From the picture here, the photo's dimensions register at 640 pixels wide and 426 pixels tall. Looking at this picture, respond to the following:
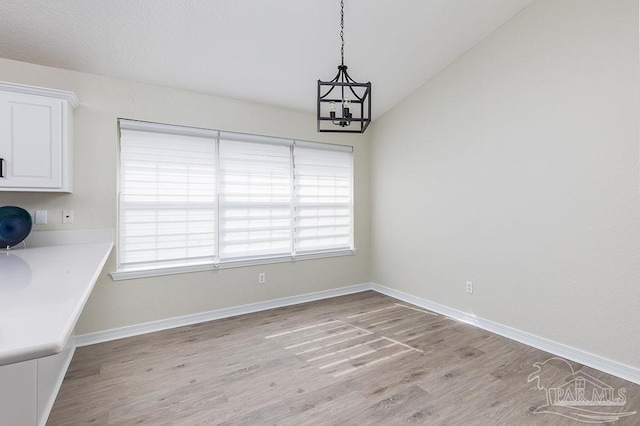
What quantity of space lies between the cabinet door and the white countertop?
0.62 metres

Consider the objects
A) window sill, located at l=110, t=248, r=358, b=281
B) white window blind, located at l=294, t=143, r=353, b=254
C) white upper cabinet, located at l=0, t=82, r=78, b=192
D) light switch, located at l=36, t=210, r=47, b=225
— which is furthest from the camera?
white window blind, located at l=294, t=143, r=353, b=254

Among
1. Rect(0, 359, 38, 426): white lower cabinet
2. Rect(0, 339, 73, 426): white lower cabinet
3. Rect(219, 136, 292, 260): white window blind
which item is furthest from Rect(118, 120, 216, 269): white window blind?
Rect(0, 359, 38, 426): white lower cabinet

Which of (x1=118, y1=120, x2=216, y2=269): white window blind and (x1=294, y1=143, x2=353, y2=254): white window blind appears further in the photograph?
(x1=294, y1=143, x2=353, y2=254): white window blind

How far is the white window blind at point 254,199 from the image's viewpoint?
11.6 ft

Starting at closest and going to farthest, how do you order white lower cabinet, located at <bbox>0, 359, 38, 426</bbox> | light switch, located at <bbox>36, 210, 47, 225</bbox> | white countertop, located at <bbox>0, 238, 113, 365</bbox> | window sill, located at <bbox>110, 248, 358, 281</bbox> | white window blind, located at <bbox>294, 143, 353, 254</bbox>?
white countertop, located at <bbox>0, 238, 113, 365</bbox>
white lower cabinet, located at <bbox>0, 359, 38, 426</bbox>
light switch, located at <bbox>36, 210, 47, 225</bbox>
window sill, located at <bbox>110, 248, 358, 281</bbox>
white window blind, located at <bbox>294, 143, 353, 254</bbox>

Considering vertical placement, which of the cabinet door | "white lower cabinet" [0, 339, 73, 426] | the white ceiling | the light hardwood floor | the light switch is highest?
the white ceiling

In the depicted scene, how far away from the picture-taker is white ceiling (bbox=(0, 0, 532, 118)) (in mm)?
2299

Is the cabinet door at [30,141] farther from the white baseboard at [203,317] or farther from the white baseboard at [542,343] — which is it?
the white baseboard at [542,343]

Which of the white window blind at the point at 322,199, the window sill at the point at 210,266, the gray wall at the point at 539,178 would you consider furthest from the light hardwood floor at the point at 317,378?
the white window blind at the point at 322,199

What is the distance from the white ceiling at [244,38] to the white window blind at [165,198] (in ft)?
1.93

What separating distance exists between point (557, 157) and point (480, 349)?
1803mm

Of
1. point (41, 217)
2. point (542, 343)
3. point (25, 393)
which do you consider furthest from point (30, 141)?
point (542, 343)

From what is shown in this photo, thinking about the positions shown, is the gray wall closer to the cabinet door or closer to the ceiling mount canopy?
the ceiling mount canopy

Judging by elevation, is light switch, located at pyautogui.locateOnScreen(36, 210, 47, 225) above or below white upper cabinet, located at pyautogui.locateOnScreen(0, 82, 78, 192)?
below
